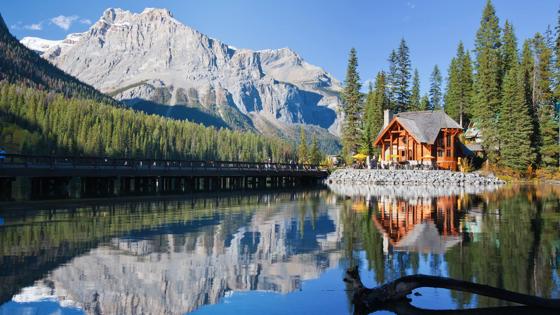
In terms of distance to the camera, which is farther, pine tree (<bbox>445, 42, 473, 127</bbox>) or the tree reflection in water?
pine tree (<bbox>445, 42, 473, 127</bbox>)

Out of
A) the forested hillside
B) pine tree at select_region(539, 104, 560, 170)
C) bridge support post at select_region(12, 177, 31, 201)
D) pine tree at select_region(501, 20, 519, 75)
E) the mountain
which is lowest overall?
bridge support post at select_region(12, 177, 31, 201)

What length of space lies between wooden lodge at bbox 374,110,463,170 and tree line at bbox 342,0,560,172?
5.54m

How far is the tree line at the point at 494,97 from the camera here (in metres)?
59.2

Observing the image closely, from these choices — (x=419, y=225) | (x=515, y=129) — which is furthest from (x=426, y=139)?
(x=419, y=225)

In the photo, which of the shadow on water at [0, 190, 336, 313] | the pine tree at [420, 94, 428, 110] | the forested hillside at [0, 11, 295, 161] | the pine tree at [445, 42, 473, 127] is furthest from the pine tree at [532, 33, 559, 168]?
the forested hillside at [0, 11, 295, 161]

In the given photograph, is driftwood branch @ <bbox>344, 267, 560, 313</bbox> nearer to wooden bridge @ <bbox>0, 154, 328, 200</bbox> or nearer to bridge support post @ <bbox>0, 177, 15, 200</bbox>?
wooden bridge @ <bbox>0, 154, 328, 200</bbox>

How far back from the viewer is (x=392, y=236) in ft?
58.7

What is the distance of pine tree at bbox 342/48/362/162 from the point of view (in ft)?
239

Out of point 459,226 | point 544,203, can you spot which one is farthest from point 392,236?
point 544,203

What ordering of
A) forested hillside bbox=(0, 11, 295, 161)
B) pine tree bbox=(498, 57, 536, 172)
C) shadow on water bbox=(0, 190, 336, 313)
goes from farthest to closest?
forested hillside bbox=(0, 11, 295, 161), pine tree bbox=(498, 57, 536, 172), shadow on water bbox=(0, 190, 336, 313)

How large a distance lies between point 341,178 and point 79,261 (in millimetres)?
54533

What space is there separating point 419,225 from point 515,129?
44557mm

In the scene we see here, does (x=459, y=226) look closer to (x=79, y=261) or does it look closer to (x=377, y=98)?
(x=79, y=261)

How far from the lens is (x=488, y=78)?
65375 millimetres
